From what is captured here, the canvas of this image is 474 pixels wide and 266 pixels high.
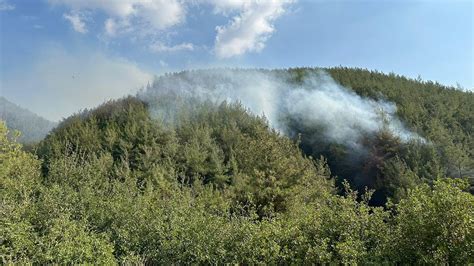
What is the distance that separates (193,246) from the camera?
11383 millimetres

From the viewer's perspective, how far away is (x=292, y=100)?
232ft

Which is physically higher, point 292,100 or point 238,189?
point 292,100

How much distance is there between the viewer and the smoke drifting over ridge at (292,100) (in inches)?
2186

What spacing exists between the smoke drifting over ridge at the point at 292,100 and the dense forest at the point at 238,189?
0.76 metres

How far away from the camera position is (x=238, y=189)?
29.0 metres

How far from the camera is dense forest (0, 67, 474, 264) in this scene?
28.9 ft

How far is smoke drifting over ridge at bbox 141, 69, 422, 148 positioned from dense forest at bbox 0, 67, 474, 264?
0.76 meters

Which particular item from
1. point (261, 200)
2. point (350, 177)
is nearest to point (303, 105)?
point (350, 177)

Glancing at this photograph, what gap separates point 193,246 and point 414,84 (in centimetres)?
7011

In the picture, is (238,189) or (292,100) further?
(292,100)

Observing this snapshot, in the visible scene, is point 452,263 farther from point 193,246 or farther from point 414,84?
point 414,84

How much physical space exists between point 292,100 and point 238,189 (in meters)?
44.0

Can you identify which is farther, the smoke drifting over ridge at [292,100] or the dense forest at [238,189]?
the smoke drifting over ridge at [292,100]

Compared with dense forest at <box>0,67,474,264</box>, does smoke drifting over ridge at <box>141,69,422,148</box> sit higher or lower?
higher
